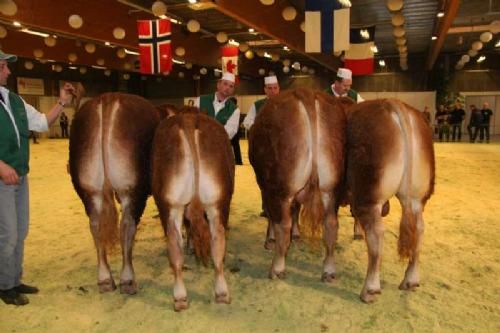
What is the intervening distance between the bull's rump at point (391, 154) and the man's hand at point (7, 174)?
2.68 meters

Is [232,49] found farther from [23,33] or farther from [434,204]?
[23,33]

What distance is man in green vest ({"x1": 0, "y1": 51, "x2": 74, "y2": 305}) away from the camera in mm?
3158

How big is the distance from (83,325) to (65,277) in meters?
1.04

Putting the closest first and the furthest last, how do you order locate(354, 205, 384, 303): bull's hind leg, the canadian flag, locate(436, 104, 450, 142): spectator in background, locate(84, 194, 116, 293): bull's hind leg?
locate(354, 205, 384, 303): bull's hind leg
locate(84, 194, 116, 293): bull's hind leg
the canadian flag
locate(436, 104, 450, 142): spectator in background

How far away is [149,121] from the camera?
3.59 m

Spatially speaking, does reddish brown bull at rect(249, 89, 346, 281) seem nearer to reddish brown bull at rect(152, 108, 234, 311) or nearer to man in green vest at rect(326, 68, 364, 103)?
Answer: reddish brown bull at rect(152, 108, 234, 311)

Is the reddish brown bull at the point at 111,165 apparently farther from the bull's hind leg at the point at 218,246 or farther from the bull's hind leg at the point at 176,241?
the bull's hind leg at the point at 218,246

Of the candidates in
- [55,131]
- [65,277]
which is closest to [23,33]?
[55,131]

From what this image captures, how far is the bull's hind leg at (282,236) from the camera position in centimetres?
352

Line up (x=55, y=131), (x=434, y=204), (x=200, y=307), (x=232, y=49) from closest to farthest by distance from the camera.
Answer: (x=200, y=307)
(x=434, y=204)
(x=232, y=49)
(x=55, y=131)

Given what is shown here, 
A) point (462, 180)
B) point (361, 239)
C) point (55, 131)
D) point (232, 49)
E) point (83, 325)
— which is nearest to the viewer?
point (83, 325)

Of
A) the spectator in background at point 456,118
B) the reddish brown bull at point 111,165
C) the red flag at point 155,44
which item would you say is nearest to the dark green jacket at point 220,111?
the reddish brown bull at point 111,165

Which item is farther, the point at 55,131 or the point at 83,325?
the point at 55,131

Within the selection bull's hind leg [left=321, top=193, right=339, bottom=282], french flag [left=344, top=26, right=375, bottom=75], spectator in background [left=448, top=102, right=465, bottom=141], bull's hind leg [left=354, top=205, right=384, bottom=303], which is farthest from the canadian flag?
spectator in background [left=448, top=102, right=465, bottom=141]
